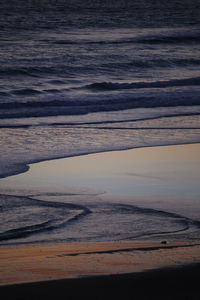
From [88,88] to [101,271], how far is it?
15360 mm

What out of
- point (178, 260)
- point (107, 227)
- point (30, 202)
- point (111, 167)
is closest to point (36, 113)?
point (111, 167)

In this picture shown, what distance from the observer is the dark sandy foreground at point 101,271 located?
16.8 feet

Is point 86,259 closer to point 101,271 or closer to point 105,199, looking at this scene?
point 101,271

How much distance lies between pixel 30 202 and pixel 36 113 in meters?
8.30

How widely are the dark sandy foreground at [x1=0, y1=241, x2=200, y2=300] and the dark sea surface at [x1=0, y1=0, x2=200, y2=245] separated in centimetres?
88

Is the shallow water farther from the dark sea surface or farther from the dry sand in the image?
the dry sand

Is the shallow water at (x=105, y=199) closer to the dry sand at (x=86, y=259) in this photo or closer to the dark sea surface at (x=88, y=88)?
the dark sea surface at (x=88, y=88)

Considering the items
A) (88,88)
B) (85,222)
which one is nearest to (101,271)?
(85,222)

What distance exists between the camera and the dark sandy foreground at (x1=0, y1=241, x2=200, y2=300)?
5133mm

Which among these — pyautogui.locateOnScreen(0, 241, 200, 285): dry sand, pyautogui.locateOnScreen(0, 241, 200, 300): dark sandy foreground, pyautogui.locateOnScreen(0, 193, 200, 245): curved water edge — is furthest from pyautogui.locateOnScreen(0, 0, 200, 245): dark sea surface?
pyautogui.locateOnScreen(0, 241, 200, 300): dark sandy foreground

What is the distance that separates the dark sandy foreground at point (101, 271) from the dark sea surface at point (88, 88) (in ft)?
2.90

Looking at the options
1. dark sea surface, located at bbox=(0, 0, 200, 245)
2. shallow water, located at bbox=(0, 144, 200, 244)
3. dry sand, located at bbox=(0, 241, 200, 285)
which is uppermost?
dry sand, located at bbox=(0, 241, 200, 285)

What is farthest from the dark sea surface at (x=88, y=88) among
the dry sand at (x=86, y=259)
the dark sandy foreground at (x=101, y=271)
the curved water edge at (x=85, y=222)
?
the dark sandy foreground at (x=101, y=271)

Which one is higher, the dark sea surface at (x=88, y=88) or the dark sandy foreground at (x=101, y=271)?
the dark sandy foreground at (x=101, y=271)
